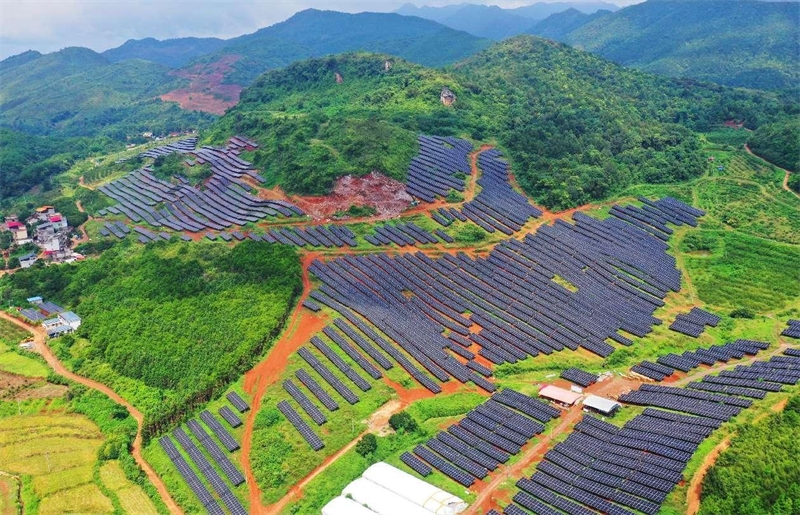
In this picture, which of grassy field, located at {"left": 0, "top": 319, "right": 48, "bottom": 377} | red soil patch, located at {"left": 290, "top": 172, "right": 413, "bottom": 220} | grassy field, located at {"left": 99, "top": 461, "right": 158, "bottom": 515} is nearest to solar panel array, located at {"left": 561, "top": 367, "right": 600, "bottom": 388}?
grassy field, located at {"left": 99, "top": 461, "right": 158, "bottom": 515}

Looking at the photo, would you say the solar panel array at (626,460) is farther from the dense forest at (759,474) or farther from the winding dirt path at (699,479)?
the dense forest at (759,474)

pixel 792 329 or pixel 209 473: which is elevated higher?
pixel 792 329

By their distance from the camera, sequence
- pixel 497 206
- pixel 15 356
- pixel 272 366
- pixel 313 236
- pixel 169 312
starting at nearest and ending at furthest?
pixel 272 366
pixel 15 356
pixel 169 312
pixel 313 236
pixel 497 206

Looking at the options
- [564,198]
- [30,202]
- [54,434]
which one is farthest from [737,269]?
[30,202]

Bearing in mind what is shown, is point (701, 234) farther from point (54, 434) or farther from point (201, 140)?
point (201, 140)

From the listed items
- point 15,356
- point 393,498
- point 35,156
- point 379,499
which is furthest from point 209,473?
point 35,156

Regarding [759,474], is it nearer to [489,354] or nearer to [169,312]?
[489,354]
